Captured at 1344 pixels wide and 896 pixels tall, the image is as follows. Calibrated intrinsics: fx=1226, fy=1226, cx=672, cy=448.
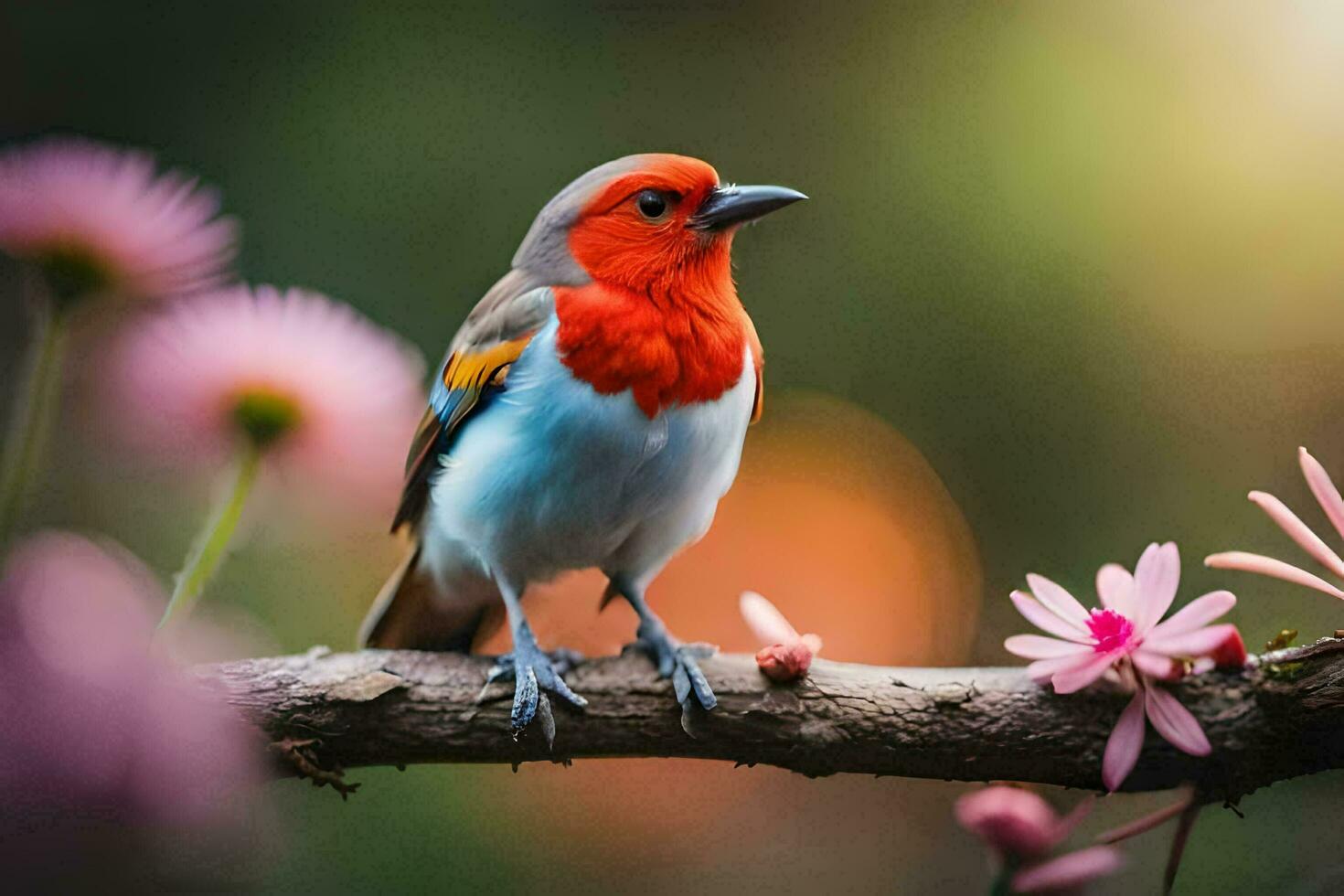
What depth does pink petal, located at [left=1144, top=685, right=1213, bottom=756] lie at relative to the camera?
47 centimetres

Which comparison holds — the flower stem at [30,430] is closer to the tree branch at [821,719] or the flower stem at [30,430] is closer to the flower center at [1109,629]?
the tree branch at [821,719]

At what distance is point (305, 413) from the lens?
0.43 meters

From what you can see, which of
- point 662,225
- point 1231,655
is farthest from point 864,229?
point 1231,655

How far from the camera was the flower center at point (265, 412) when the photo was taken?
43 centimetres

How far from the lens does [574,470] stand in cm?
57

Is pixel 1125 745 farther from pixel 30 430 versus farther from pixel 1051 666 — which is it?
pixel 30 430

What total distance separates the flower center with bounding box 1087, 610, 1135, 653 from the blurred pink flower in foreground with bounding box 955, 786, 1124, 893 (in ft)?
0.20

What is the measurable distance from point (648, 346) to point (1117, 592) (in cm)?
22

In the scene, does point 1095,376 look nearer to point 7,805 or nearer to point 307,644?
point 307,644

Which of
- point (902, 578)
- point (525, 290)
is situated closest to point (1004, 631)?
point (902, 578)

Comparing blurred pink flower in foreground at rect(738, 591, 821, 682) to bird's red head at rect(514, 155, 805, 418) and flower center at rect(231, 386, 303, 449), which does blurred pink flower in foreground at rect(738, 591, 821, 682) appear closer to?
bird's red head at rect(514, 155, 805, 418)

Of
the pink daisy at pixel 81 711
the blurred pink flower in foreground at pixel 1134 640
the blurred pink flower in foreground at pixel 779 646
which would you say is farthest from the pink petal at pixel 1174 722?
the pink daisy at pixel 81 711

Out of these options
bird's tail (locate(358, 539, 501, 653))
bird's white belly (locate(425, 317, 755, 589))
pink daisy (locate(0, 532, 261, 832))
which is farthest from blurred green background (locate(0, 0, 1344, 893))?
pink daisy (locate(0, 532, 261, 832))

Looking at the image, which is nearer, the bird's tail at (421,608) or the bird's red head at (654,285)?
the bird's red head at (654,285)
